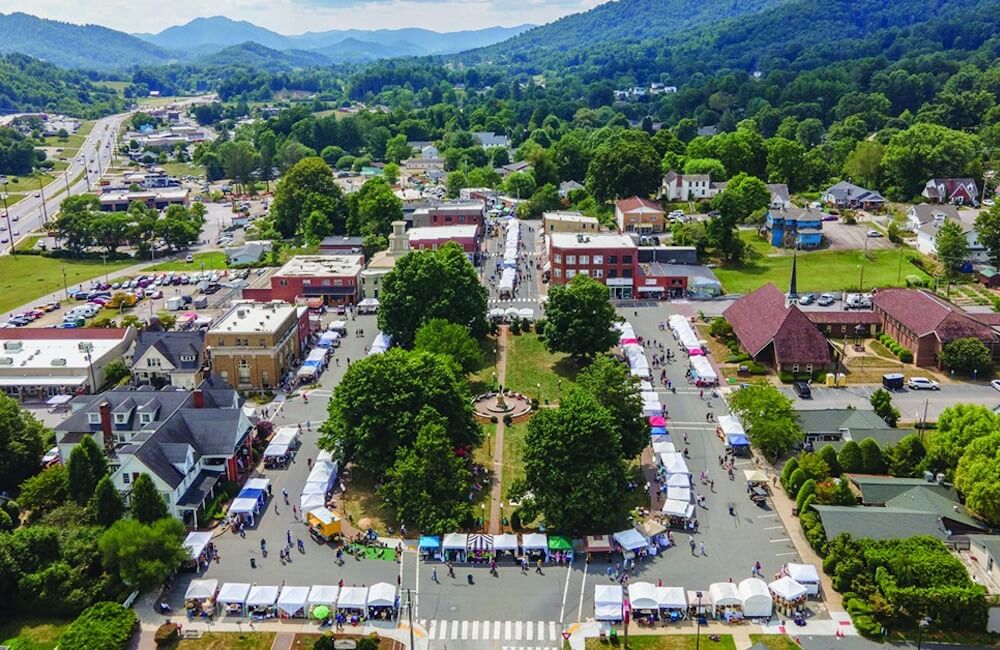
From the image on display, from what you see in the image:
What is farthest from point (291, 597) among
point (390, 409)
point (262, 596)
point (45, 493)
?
point (45, 493)

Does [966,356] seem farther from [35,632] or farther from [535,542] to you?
[35,632]

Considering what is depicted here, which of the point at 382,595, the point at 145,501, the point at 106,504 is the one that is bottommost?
the point at 382,595

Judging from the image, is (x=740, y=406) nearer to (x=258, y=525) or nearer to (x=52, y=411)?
(x=258, y=525)

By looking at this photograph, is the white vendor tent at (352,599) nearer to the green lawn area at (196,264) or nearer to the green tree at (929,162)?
the green lawn area at (196,264)

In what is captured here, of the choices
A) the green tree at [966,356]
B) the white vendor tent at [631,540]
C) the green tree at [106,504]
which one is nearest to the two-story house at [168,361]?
the green tree at [106,504]

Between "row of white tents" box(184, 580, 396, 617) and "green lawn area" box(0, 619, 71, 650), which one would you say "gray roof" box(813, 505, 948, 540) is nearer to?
"row of white tents" box(184, 580, 396, 617)

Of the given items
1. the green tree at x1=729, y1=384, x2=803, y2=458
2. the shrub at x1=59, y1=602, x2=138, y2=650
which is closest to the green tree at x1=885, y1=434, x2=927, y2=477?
the green tree at x1=729, y1=384, x2=803, y2=458
